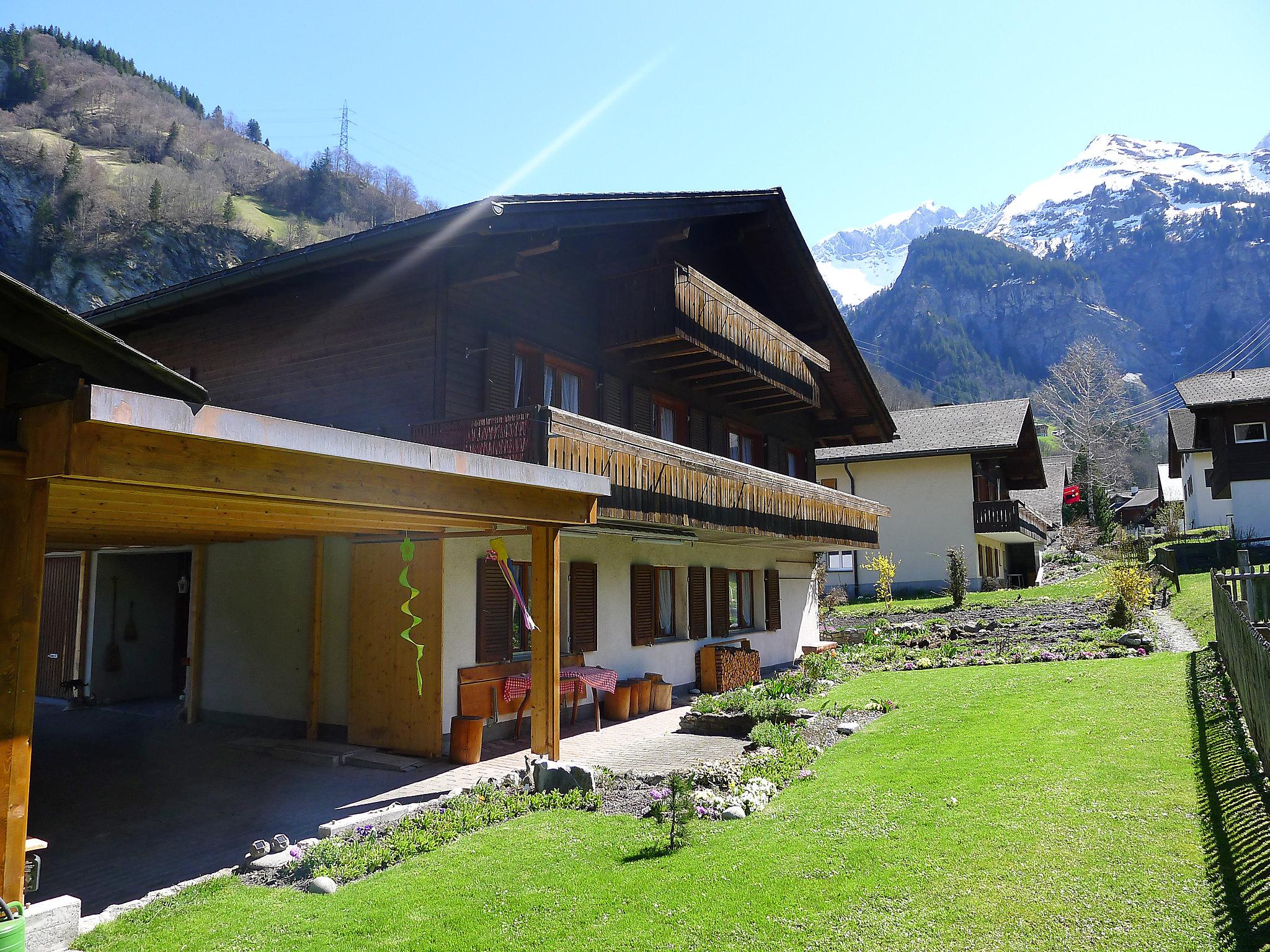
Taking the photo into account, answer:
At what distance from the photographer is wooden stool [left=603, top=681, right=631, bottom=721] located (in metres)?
14.4

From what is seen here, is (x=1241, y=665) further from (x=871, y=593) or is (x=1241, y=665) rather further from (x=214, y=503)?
(x=871, y=593)

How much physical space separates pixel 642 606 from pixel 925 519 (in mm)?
24476

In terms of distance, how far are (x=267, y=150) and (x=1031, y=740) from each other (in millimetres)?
103234

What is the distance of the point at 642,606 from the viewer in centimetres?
1587

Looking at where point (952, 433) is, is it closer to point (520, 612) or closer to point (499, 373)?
point (499, 373)

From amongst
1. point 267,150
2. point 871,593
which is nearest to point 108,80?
point 267,150

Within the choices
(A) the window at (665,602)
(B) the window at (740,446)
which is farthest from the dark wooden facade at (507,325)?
(A) the window at (665,602)

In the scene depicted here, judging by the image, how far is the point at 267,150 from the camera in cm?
9612

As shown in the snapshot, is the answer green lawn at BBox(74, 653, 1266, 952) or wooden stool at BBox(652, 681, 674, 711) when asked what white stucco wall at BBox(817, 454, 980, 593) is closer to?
wooden stool at BBox(652, 681, 674, 711)

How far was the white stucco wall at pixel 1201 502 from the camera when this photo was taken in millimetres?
48500

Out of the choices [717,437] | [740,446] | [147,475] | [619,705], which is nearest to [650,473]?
[619,705]

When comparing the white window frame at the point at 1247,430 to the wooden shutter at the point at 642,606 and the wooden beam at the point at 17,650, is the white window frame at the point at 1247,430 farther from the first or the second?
the wooden beam at the point at 17,650

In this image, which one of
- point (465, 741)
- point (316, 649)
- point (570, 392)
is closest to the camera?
point (465, 741)

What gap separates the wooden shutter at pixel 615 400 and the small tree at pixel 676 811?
324 inches
